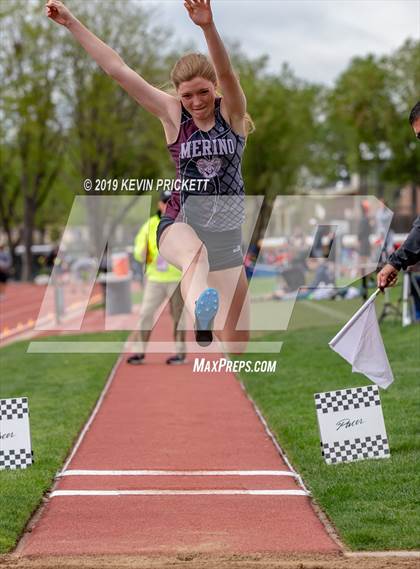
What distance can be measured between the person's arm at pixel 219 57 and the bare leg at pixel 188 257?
791 mm

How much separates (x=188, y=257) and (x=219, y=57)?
1.19 meters

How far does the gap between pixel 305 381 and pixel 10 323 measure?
47.2 feet

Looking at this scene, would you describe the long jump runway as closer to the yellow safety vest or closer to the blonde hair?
the yellow safety vest

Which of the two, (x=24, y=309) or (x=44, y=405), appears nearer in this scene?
(x=44, y=405)

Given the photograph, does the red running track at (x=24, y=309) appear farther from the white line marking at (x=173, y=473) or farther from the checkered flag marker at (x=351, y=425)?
the checkered flag marker at (x=351, y=425)

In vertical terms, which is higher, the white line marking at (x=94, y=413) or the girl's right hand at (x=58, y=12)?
the girl's right hand at (x=58, y=12)

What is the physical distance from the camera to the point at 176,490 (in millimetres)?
7070

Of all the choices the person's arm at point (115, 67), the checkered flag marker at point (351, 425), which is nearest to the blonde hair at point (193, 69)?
the person's arm at point (115, 67)

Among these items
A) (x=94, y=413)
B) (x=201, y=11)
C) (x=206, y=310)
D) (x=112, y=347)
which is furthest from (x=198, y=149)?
(x=112, y=347)

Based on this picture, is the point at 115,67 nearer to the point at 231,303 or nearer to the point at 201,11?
the point at 201,11

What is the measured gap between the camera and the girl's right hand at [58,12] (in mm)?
6239

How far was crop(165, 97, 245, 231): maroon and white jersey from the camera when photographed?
20.8 ft

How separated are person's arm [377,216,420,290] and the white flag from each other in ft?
1.84

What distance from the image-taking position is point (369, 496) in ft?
21.4
